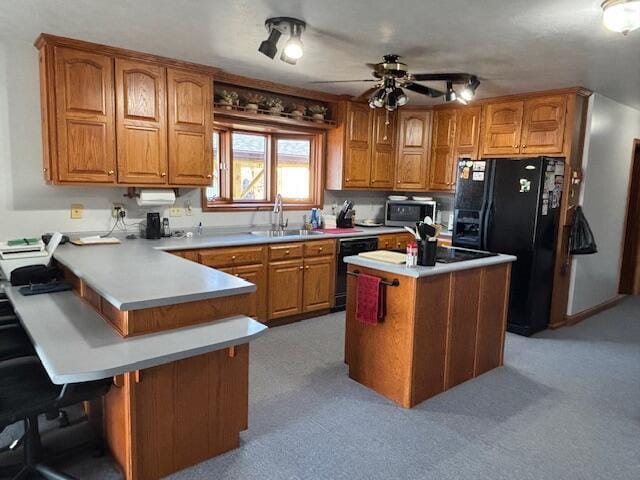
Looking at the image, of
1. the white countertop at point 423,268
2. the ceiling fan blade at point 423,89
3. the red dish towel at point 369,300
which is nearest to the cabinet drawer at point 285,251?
the white countertop at point 423,268

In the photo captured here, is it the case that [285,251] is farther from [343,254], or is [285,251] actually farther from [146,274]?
[146,274]

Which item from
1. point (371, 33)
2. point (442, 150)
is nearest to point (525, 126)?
point (442, 150)

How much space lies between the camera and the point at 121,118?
3.33 m

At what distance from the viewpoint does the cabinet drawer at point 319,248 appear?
4301 mm

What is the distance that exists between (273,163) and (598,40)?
3.08 meters

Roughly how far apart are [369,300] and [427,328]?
40 centimetres

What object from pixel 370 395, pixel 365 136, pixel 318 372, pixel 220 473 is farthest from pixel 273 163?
pixel 220 473

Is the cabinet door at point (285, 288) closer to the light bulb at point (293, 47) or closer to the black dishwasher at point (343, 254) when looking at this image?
the black dishwasher at point (343, 254)

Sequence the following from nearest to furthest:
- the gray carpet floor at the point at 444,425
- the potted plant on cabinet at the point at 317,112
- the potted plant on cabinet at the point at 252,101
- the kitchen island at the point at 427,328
→ the gray carpet floor at the point at 444,425
the kitchen island at the point at 427,328
the potted plant on cabinet at the point at 252,101
the potted plant on cabinet at the point at 317,112

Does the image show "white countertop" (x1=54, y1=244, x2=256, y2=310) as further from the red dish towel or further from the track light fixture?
the track light fixture

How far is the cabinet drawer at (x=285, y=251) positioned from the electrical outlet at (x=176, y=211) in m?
0.90

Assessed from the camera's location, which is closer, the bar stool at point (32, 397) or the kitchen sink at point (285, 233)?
the bar stool at point (32, 397)

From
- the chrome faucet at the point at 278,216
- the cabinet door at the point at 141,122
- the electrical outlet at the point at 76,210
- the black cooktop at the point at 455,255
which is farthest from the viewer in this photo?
the chrome faucet at the point at 278,216

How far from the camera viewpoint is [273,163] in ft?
15.7
